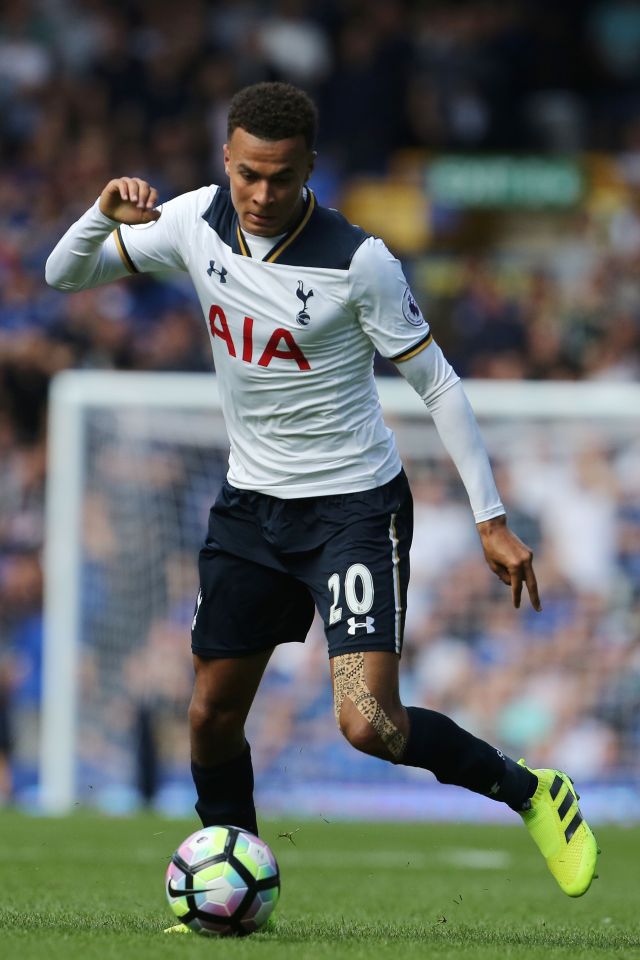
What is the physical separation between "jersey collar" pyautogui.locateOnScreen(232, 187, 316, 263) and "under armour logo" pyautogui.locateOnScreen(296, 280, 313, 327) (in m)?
0.12

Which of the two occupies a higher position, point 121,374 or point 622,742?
point 121,374

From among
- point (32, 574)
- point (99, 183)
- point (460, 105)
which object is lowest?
point (32, 574)

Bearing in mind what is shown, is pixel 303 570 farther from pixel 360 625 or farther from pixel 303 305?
pixel 303 305

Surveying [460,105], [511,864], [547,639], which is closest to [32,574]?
[547,639]

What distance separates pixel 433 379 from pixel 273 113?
91 cm

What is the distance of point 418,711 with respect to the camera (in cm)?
521

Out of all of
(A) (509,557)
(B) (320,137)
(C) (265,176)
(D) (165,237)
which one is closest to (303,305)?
(C) (265,176)

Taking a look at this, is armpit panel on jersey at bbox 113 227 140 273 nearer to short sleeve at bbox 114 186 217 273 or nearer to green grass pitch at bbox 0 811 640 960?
short sleeve at bbox 114 186 217 273

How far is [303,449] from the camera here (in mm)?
5250

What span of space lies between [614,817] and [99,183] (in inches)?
278

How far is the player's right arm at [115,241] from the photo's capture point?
5102 mm

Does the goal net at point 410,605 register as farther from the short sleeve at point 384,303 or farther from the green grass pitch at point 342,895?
the short sleeve at point 384,303

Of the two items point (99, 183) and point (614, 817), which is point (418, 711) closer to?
point (614, 817)

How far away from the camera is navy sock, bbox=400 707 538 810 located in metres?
5.14
